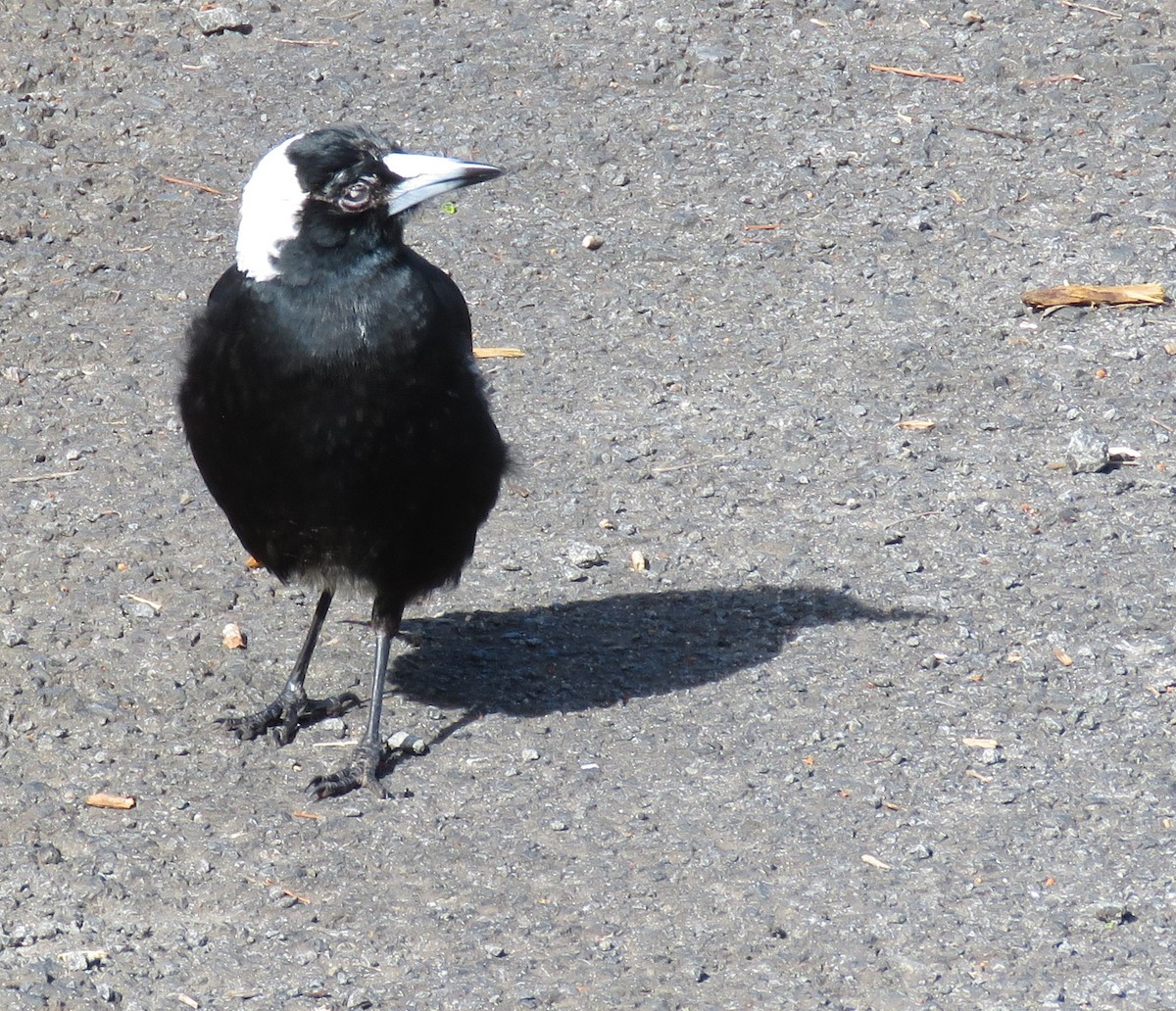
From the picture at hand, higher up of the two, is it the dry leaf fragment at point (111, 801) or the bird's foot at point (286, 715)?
the dry leaf fragment at point (111, 801)

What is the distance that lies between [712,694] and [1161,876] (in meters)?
1.08

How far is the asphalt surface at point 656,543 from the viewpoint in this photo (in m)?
3.12

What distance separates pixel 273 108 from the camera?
6.46 metres

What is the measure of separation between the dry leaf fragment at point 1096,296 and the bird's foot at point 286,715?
2724mm

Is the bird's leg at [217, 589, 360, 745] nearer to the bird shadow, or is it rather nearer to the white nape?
the bird shadow

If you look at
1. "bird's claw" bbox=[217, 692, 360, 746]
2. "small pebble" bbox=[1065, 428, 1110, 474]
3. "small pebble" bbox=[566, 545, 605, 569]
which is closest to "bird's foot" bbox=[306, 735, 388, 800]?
"bird's claw" bbox=[217, 692, 360, 746]

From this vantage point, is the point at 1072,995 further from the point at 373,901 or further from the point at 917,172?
the point at 917,172

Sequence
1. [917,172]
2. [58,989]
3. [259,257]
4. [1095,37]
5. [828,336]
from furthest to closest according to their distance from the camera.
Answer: [1095,37] → [917,172] → [828,336] → [259,257] → [58,989]

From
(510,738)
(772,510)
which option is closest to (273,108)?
(772,510)

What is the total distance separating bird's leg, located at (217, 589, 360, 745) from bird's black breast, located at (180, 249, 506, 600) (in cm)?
27

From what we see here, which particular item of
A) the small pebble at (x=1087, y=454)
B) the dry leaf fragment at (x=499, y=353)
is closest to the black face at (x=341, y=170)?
the dry leaf fragment at (x=499, y=353)

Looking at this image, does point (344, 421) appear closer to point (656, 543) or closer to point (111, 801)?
point (111, 801)

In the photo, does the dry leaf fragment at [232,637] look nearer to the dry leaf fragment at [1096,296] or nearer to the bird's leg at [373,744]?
the bird's leg at [373,744]

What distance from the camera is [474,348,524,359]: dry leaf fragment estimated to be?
17.4ft
